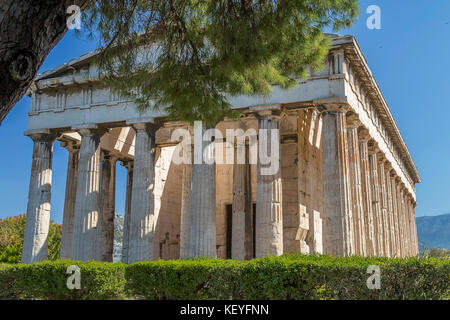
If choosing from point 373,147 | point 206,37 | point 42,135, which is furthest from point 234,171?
point 206,37

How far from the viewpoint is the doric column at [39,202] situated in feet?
60.0

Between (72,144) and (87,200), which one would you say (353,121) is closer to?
(87,200)

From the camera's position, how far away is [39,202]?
18562 mm

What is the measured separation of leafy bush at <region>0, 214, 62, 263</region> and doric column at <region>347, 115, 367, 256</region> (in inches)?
659

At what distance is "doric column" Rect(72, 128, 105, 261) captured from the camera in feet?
58.3

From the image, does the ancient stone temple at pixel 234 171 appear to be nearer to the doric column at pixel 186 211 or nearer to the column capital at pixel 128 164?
the doric column at pixel 186 211

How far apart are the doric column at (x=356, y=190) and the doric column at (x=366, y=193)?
68.8 inches

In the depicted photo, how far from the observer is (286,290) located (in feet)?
29.1

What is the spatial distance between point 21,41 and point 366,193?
16.4 m

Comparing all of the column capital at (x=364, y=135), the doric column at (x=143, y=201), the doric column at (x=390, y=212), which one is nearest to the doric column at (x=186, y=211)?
the doric column at (x=143, y=201)
